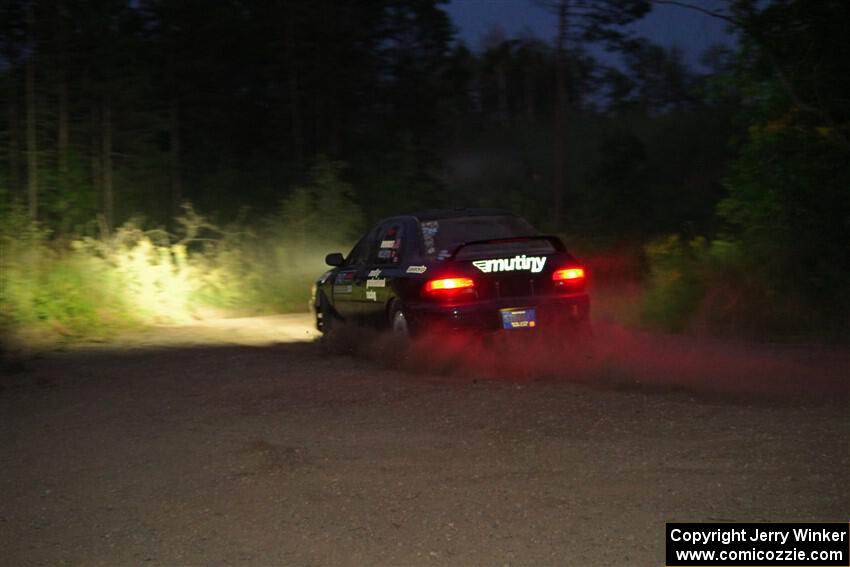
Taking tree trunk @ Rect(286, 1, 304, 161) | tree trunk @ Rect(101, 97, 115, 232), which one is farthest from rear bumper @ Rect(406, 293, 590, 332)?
tree trunk @ Rect(286, 1, 304, 161)

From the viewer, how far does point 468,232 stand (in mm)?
11492

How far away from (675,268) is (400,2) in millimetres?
32568

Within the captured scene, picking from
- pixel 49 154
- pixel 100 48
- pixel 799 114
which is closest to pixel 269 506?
pixel 799 114

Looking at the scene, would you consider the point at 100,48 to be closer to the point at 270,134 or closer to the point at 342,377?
the point at 270,134

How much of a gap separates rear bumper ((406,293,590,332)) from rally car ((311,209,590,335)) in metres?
0.01

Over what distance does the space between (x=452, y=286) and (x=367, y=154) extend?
3451 centimetres

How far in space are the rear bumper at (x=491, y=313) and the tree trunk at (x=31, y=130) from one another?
19730mm

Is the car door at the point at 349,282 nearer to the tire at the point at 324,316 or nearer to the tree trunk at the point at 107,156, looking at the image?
the tire at the point at 324,316

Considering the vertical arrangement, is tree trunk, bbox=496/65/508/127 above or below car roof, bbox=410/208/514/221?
above

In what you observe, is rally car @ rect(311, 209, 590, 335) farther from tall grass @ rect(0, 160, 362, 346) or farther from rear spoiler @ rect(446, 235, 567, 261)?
tall grass @ rect(0, 160, 362, 346)

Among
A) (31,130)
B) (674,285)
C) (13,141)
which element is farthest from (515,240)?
(13,141)

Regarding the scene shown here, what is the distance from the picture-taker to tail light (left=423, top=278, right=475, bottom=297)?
10.7m

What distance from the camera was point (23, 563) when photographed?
5465mm

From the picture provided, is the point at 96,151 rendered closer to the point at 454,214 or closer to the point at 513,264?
the point at 454,214
